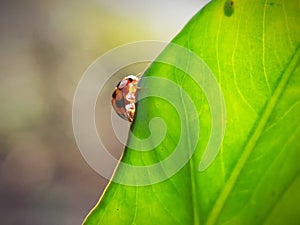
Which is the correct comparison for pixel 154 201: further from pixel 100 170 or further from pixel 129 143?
pixel 100 170

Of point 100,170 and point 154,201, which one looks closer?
point 154,201

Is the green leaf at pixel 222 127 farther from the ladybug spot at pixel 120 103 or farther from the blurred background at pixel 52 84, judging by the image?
the blurred background at pixel 52 84

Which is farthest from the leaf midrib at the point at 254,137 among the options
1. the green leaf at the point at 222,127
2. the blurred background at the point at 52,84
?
the blurred background at the point at 52,84

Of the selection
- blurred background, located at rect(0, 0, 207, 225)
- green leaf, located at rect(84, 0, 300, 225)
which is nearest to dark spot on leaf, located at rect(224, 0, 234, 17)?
green leaf, located at rect(84, 0, 300, 225)

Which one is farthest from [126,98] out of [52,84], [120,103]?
[52,84]

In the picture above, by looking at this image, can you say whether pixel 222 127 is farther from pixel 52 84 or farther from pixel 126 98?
pixel 52 84

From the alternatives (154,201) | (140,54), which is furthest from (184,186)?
(140,54)

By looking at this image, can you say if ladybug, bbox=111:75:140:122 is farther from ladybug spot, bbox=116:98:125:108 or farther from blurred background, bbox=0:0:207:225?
blurred background, bbox=0:0:207:225
